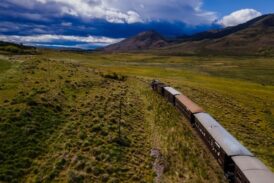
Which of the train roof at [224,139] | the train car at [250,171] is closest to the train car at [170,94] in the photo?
the train roof at [224,139]

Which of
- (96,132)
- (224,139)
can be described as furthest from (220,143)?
(96,132)

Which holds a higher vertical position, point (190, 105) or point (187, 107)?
point (190, 105)

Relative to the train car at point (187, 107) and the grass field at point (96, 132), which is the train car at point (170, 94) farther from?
the train car at point (187, 107)

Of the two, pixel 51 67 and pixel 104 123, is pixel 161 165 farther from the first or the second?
pixel 51 67

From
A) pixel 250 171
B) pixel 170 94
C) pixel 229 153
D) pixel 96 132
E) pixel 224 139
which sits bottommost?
pixel 96 132

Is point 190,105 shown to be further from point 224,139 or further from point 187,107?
point 224,139

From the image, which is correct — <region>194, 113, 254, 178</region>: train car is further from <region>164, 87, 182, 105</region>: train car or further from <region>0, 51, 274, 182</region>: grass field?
<region>164, 87, 182, 105</region>: train car

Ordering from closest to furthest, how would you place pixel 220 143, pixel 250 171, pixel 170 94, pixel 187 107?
1. pixel 250 171
2. pixel 220 143
3. pixel 187 107
4. pixel 170 94

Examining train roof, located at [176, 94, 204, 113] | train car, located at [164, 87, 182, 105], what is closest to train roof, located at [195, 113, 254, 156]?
train roof, located at [176, 94, 204, 113]
